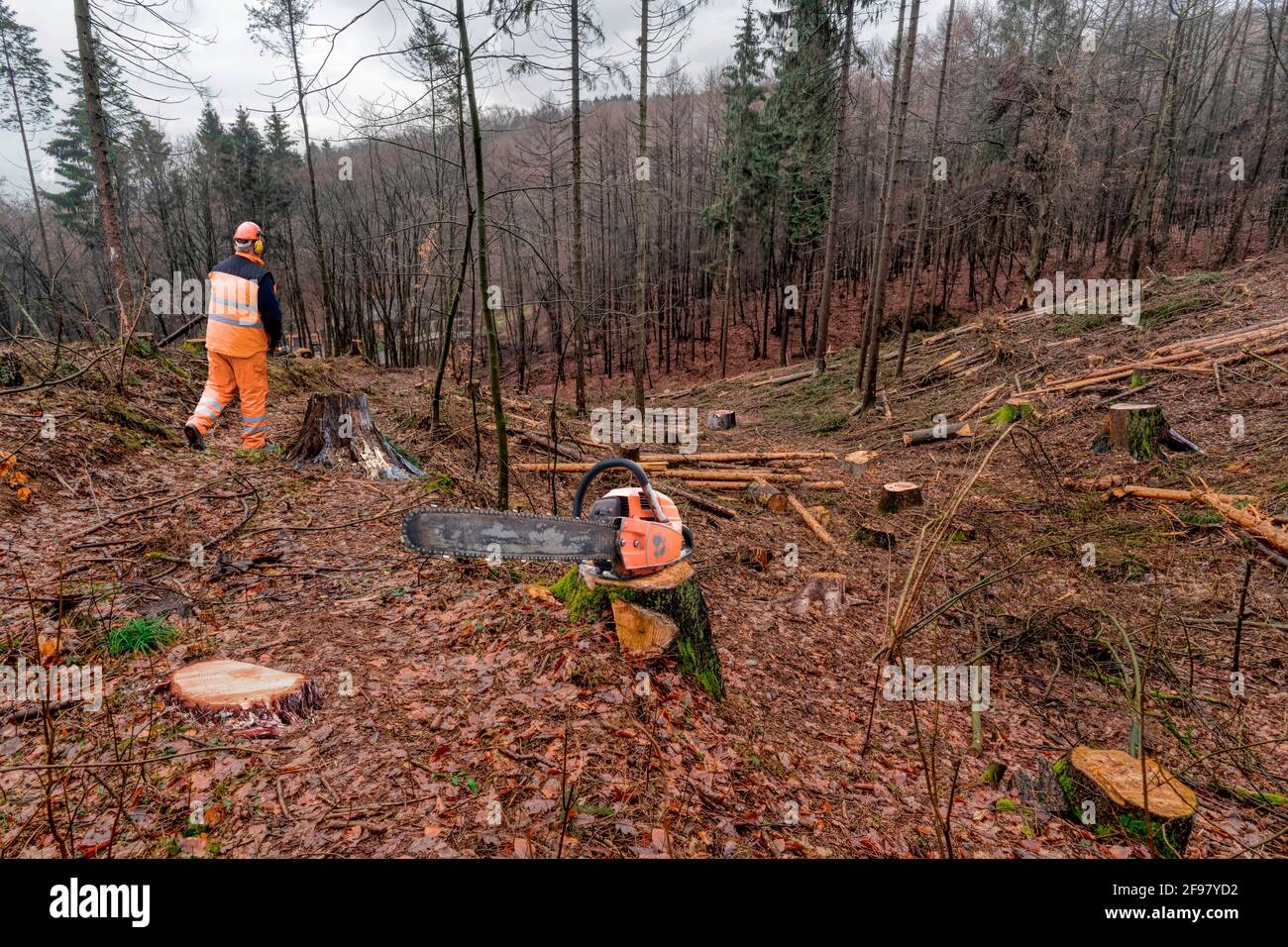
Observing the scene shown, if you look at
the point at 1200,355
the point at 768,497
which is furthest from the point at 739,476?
the point at 1200,355

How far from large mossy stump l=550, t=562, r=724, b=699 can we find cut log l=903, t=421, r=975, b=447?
8.91 m

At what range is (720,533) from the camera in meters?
7.42

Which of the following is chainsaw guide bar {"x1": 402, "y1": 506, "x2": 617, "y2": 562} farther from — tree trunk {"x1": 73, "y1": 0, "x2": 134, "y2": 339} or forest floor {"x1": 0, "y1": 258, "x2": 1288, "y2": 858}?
tree trunk {"x1": 73, "y1": 0, "x2": 134, "y2": 339}

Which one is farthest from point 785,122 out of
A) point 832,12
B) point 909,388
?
point 909,388

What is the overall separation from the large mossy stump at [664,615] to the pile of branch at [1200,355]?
10310mm

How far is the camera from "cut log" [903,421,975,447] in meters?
10.8

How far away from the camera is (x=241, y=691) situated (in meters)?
2.79

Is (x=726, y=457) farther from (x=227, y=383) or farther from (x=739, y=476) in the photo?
(x=227, y=383)

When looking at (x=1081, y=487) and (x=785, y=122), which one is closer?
(x=1081, y=487)

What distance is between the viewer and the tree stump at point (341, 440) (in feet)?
21.2

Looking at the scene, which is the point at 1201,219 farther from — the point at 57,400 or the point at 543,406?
the point at 57,400

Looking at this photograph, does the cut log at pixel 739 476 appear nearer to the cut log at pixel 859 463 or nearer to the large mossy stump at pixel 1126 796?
the cut log at pixel 859 463

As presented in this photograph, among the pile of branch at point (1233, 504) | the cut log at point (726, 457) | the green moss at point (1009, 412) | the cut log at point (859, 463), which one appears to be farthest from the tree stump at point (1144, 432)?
Result: the cut log at point (726, 457)
